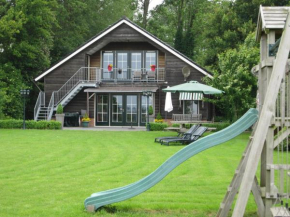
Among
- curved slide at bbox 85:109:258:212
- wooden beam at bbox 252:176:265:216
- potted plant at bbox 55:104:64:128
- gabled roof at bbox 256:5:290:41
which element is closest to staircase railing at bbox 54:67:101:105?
potted plant at bbox 55:104:64:128

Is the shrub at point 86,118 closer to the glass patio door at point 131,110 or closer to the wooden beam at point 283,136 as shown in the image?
the glass patio door at point 131,110

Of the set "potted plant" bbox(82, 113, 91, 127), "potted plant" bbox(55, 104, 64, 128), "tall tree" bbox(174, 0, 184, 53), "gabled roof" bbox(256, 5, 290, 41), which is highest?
"tall tree" bbox(174, 0, 184, 53)

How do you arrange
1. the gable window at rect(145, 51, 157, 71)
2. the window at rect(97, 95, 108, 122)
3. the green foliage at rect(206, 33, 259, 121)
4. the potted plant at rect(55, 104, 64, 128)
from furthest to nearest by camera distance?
1. the gable window at rect(145, 51, 157, 71)
2. the window at rect(97, 95, 108, 122)
3. the potted plant at rect(55, 104, 64, 128)
4. the green foliage at rect(206, 33, 259, 121)

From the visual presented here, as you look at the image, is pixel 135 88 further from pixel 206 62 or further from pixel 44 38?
pixel 44 38

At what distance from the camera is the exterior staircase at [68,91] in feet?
92.0

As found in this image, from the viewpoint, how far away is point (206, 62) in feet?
108

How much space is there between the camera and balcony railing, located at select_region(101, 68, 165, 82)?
2903 centimetres

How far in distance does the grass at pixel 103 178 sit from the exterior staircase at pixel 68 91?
481 inches

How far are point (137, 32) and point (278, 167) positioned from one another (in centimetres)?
2420

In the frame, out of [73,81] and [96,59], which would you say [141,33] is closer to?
[96,59]

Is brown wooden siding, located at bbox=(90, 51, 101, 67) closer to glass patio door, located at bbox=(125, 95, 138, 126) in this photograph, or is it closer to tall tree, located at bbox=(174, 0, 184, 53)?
glass patio door, located at bbox=(125, 95, 138, 126)

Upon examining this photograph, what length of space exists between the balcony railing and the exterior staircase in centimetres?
63

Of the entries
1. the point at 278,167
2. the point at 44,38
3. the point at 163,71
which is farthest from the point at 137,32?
the point at 278,167

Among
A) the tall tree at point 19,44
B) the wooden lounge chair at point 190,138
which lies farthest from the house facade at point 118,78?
the wooden lounge chair at point 190,138
